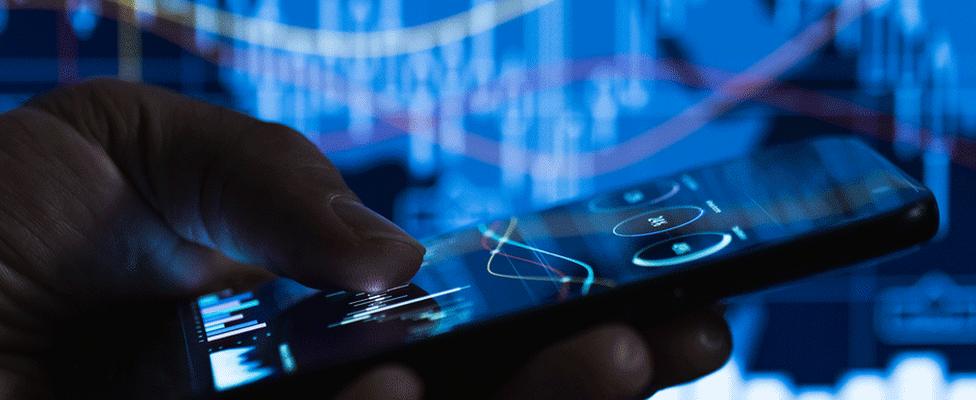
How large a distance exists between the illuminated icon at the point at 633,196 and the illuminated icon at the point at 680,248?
96 mm

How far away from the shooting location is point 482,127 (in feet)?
2.68

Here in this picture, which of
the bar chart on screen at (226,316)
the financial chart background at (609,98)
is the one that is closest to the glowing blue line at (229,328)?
the bar chart on screen at (226,316)

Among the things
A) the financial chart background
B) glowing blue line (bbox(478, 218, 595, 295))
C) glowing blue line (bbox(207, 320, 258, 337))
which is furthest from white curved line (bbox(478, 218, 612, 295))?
the financial chart background

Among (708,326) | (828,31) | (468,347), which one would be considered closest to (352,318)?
(468,347)

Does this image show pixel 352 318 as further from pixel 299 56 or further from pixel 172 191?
pixel 299 56

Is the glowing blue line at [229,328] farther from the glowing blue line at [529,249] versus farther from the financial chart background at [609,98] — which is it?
the financial chart background at [609,98]

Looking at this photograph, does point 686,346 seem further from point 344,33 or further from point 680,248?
point 344,33

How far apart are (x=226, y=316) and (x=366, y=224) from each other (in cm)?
9

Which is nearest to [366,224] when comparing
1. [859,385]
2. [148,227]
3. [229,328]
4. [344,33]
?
[229,328]

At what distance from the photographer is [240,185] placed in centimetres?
48

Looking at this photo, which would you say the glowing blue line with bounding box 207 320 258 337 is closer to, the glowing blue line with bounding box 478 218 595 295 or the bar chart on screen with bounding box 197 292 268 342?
the bar chart on screen with bounding box 197 292 268 342

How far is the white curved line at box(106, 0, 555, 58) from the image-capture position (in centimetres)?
81

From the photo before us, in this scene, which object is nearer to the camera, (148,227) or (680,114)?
(148,227)

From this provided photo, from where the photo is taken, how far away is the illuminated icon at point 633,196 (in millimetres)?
473
